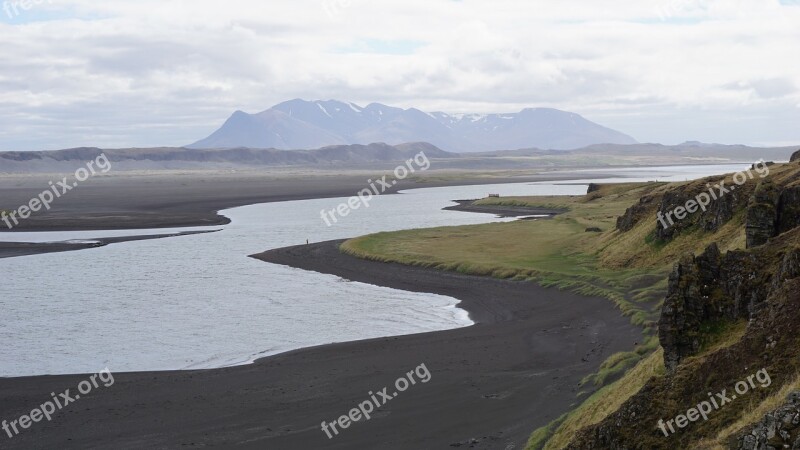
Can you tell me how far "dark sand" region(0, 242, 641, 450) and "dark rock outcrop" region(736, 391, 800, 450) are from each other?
1290cm

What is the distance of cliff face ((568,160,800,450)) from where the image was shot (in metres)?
17.7

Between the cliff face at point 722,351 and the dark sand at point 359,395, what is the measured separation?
24.4 ft

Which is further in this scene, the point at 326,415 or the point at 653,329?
the point at 653,329

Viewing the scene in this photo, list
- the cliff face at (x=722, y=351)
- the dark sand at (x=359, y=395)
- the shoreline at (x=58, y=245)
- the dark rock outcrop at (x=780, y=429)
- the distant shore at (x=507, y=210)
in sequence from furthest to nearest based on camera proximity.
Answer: the distant shore at (x=507, y=210)
the shoreline at (x=58, y=245)
the dark sand at (x=359, y=395)
the cliff face at (x=722, y=351)
the dark rock outcrop at (x=780, y=429)

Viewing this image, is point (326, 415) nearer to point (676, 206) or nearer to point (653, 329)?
point (653, 329)

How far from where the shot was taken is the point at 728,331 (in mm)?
23344

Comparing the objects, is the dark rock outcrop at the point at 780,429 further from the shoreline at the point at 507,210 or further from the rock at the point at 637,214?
the shoreline at the point at 507,210

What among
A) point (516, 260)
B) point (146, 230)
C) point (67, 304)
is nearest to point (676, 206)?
point (516, 260)

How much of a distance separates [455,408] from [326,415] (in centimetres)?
498

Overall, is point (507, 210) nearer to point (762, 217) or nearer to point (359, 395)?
point (762, 217)

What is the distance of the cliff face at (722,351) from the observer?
58.0 feet

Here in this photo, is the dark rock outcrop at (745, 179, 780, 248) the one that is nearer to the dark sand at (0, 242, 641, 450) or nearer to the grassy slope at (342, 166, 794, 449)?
the grassy slope at (342, 166, 794, 449)

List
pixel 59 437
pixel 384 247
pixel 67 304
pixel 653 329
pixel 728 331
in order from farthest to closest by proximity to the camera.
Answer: pixel 384 247 → pixel 67 304 → pixel 653 329 → pixel 59 437 → pixel 728 331

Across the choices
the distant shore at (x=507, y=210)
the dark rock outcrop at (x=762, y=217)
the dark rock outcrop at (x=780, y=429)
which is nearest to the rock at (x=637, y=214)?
the dark rock outcrop at (x=762, y=217)
